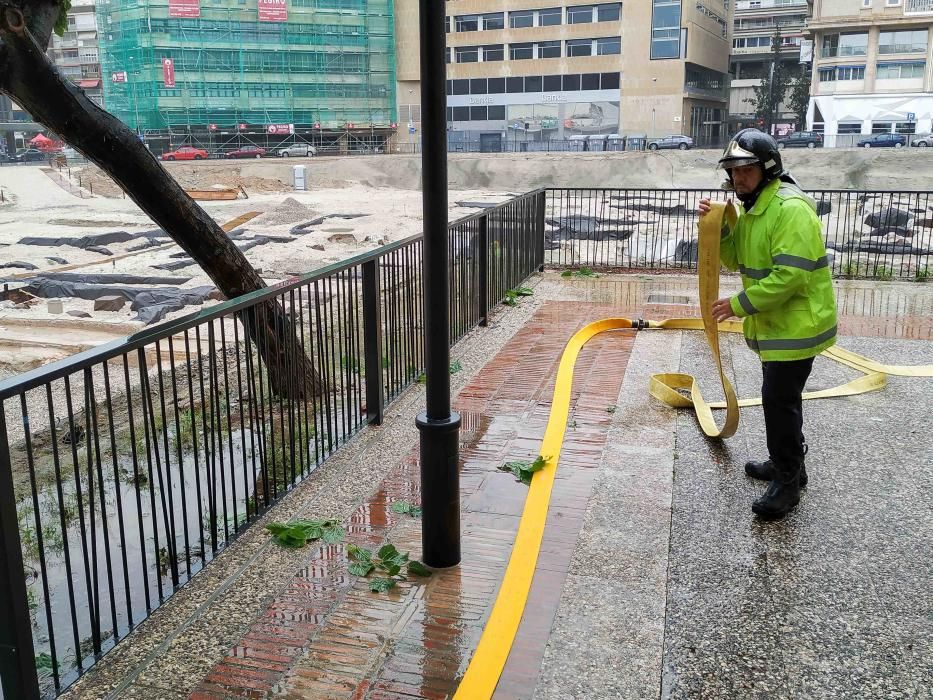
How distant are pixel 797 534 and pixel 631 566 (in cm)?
98

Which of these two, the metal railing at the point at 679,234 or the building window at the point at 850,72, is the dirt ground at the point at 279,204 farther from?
the building window at the point at 850,72

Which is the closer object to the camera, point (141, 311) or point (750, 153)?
point (750, 153)

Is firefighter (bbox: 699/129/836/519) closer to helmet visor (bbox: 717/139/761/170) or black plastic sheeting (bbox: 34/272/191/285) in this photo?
helmet visor (bbox: 717/139/761/170)

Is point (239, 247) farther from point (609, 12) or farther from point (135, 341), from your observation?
point (609, 12)

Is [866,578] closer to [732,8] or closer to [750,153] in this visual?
[750,153]

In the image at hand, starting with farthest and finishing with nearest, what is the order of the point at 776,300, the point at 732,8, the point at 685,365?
the point at 732,8
the point at 685,365
the point at 776,300

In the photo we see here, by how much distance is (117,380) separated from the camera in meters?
11.3

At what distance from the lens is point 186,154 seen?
66.6 m

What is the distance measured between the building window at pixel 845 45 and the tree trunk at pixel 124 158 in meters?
80.2

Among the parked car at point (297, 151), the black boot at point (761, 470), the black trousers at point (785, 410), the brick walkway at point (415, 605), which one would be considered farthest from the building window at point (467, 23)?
the black trousers at point (785, 410)

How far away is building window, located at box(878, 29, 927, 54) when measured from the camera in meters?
73.5

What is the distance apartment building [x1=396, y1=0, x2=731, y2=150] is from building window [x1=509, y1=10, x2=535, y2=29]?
91 mm

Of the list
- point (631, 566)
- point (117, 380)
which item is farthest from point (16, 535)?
point (117, 380)

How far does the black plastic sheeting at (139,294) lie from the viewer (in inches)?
595
